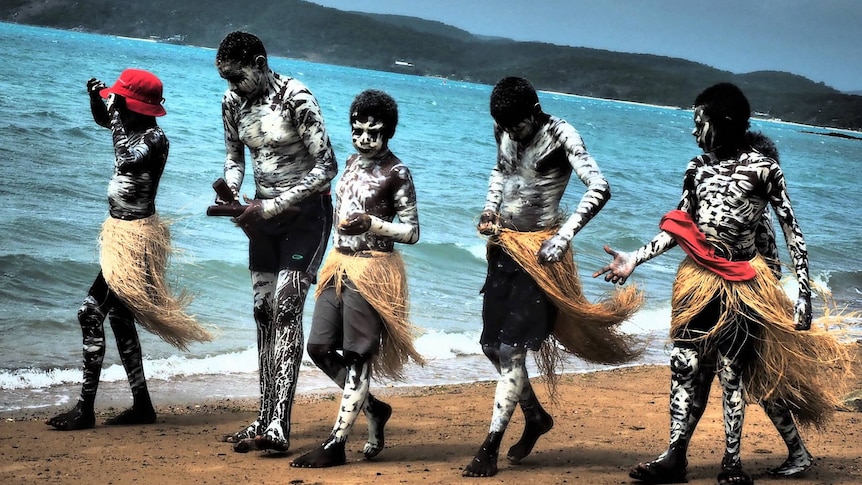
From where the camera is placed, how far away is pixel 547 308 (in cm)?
520

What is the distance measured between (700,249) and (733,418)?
30.9 inches

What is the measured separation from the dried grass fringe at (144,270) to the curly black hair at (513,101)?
2.17 metres

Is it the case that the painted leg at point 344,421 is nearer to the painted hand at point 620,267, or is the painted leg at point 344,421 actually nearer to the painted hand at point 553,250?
the painted hand at point 553,250

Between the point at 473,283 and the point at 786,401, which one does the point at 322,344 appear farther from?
the point at 473,283

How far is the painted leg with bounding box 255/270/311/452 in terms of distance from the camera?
17.7 feet

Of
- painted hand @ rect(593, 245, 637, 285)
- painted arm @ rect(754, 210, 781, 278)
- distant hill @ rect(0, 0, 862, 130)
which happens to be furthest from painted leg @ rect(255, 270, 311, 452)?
distant hill @ rect(0, 0, 862, 130)

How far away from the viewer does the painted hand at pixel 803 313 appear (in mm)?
4695

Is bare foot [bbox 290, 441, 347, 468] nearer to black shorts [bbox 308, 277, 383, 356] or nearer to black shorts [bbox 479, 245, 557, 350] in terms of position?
black shorts [bbox 308, 277, 383, 356]

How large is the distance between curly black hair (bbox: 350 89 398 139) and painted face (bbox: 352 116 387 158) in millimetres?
21

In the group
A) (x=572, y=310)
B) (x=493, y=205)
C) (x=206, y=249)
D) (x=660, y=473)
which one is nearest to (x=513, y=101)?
(x=493, y=205)

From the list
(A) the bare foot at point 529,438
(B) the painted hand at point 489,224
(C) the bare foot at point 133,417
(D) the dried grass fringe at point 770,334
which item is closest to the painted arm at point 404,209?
(B) the painted hand at point 489,224

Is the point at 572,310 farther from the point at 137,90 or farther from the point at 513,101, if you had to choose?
the point at 137,90

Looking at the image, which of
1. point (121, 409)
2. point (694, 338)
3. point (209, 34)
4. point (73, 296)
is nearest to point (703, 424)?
point (694, 338)

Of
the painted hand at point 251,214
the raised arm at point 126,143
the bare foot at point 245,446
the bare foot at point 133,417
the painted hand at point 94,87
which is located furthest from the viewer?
the bare foot at point 133,417
